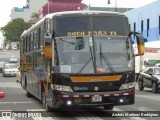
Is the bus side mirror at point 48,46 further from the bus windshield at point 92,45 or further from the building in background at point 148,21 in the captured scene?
the building in background at point 148,21

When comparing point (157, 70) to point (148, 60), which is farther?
point (148, 60)

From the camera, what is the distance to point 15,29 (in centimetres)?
15388

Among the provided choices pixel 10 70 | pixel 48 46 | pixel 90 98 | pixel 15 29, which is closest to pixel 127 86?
pixel 90 98

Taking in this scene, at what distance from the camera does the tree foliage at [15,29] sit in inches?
6038

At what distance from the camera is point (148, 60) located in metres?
44.6

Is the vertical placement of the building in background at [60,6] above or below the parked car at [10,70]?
above

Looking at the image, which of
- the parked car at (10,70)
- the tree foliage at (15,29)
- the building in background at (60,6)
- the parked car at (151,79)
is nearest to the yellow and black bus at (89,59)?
the parked car at (151,79)

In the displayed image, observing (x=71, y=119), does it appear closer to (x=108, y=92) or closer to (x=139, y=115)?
(x=108, y=92)

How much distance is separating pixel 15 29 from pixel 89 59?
467 ft

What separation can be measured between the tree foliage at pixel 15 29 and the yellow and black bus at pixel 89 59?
13952cm

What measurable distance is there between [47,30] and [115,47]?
2194 mm

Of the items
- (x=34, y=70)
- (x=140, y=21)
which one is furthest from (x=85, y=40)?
(x=140, y=21)

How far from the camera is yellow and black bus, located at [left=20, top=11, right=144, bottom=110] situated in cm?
1309

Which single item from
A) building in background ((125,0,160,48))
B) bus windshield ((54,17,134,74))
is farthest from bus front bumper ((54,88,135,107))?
building in background ((125,0,160,48))
